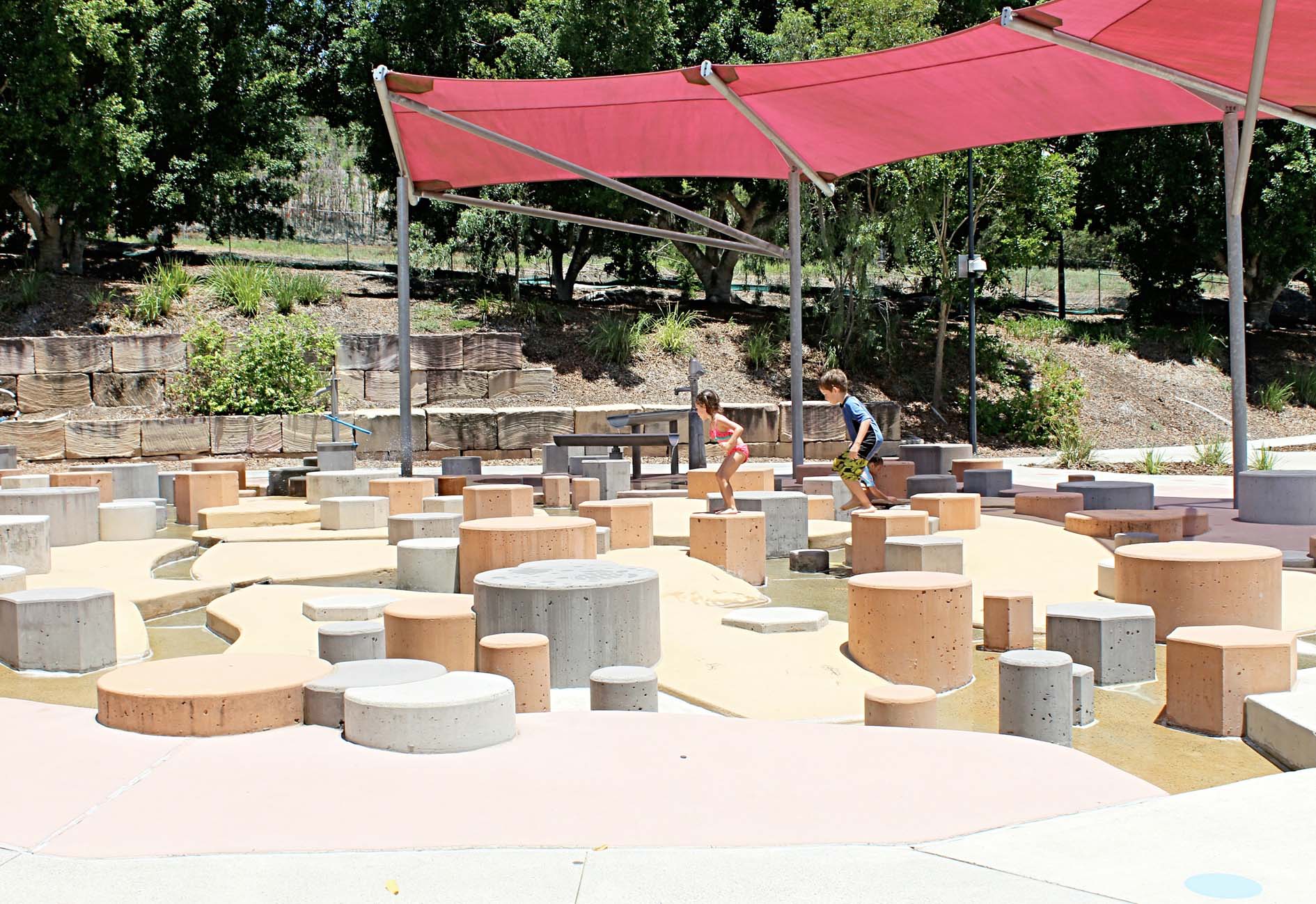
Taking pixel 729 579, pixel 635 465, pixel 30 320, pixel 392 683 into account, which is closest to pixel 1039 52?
pixel 729 579

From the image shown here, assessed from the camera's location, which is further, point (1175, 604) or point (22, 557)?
point (22, 557)

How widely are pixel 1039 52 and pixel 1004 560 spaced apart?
498cm

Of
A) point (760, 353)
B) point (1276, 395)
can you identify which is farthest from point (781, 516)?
point (1276, 395)

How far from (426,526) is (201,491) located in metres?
4.24

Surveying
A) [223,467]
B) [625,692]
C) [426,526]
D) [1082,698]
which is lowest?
[1082,698]

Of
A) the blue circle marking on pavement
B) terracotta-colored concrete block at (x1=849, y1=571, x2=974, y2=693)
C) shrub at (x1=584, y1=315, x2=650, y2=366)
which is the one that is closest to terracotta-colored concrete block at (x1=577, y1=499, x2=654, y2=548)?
terracotta-colored concrete block at (x1=849, y1=571, x2=974, y2=693)

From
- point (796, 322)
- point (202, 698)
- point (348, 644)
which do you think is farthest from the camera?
point (796, 322)

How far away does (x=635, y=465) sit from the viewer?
1593 cm

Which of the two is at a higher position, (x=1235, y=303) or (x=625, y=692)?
(x=1235, y=303)

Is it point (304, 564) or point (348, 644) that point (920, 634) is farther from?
point (304, 564)

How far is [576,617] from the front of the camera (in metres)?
6.13

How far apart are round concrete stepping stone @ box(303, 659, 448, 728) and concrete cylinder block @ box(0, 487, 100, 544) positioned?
6.34 meters

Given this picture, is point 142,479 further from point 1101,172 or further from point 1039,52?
point 1101,172

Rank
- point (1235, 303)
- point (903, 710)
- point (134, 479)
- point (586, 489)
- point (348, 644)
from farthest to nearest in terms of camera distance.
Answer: point (134, 479) < point (586, 489) < point (1235, 303) < point (348, 644) < point (903, 710)
